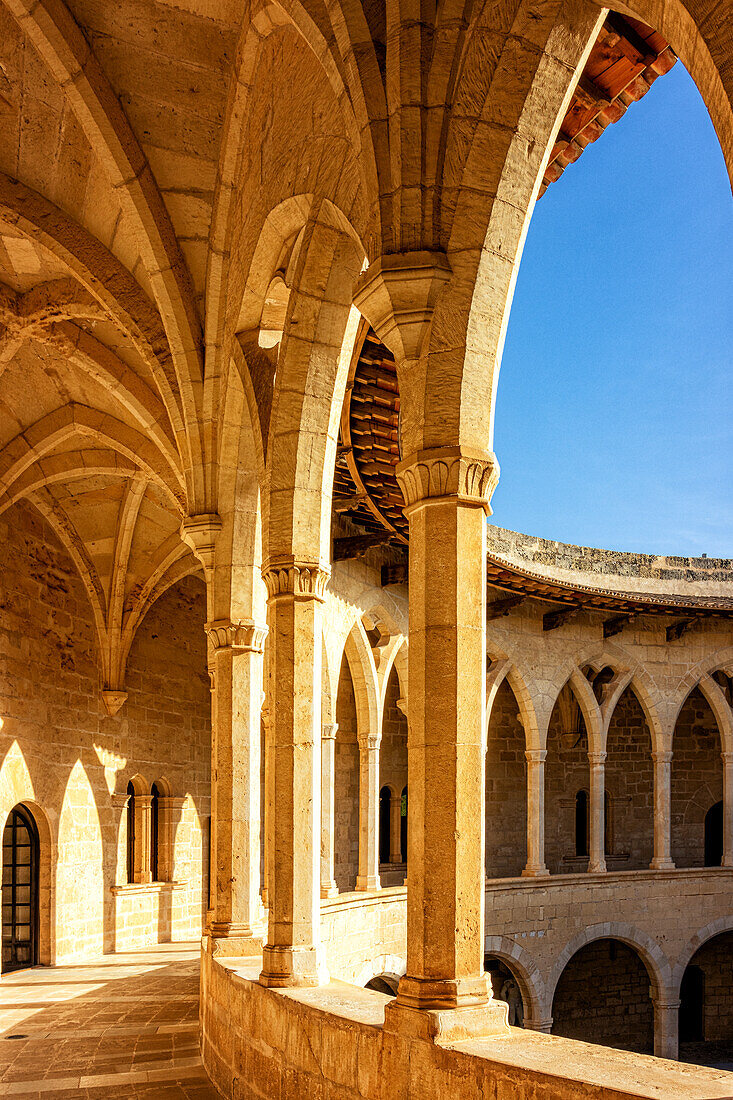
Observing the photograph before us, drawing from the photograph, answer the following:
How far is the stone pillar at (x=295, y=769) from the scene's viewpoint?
636cm

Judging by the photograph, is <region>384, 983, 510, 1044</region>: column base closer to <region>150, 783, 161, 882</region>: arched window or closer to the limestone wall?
the limestone wall

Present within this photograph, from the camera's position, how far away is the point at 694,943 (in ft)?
58.7

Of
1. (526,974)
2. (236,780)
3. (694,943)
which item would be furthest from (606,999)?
(236,780)

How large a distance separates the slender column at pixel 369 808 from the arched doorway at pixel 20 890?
4.01m

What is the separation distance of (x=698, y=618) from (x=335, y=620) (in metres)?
8.17

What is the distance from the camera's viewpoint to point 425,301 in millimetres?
4395

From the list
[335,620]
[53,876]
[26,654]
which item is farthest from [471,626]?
[53,876]

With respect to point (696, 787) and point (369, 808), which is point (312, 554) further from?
point (696, 787)

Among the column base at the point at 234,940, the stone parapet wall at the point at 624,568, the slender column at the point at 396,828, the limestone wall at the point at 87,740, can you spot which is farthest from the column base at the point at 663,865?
the column base at the point at 234,940

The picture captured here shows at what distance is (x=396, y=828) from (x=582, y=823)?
4379 millimetres

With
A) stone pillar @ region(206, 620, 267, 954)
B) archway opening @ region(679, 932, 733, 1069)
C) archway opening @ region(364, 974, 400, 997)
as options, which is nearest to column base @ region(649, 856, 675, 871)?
archway opening @ region(679, 932, 733, 1069)

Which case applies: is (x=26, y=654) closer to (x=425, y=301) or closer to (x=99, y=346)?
A: (x=99, y=346)

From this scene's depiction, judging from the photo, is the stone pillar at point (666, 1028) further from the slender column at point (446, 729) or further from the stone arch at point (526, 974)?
the slender column at point (446, 729)

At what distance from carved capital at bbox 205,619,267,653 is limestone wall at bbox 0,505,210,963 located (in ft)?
16.4
